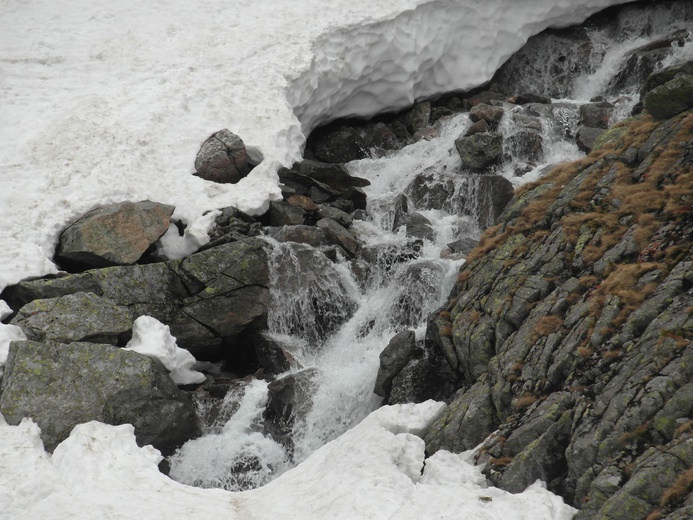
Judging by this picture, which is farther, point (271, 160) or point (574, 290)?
point (271, 160)

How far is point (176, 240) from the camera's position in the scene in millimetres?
20156

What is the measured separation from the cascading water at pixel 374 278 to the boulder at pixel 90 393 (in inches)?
37.3

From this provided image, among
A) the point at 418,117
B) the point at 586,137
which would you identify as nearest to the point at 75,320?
the point at 586,137

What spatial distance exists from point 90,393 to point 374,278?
29.6 ft

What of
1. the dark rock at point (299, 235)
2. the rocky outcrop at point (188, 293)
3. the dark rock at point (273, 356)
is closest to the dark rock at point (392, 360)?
the dark rock at point (273, 356)

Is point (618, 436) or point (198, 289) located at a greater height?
point (198, 289)

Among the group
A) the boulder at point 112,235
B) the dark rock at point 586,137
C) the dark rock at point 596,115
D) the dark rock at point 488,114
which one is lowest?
the dark rock at point 586,137

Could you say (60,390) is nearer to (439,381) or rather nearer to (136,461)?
(136,461)

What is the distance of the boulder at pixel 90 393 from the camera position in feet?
46.9

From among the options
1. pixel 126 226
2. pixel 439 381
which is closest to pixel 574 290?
pixel 439 381

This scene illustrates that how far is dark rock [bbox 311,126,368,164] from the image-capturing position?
94.9 feet

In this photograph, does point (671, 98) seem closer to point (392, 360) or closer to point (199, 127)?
point (392, 360)

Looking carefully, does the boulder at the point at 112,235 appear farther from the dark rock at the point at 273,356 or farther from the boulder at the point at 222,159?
the dark rock at the point at 273,356

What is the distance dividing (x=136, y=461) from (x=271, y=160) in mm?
12441
